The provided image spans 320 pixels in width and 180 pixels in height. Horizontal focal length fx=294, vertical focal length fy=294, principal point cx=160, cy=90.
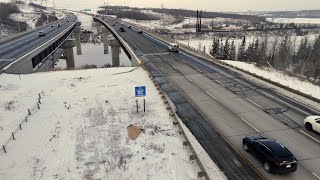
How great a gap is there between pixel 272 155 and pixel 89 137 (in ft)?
43.3

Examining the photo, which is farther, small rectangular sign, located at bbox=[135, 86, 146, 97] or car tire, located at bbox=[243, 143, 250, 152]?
small rectangular sign, located at bbox=[135, 86, 146, 97]

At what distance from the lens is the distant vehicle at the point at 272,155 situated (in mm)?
16984

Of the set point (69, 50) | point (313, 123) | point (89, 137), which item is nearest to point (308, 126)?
point (313, 123)

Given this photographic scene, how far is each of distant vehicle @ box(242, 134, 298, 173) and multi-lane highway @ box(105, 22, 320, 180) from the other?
521 millimetres

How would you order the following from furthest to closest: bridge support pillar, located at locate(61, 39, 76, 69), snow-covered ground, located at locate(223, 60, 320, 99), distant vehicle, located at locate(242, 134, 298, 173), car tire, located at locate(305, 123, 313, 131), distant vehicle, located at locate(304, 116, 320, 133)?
bridge support pillar, located at locate(61, 39, 76, 69)
snow-covered ground, located at locate(223, 60, 320, 99)
car tire, located at locate(305, 123, 313, 131)
distant vehicle, located at locate(304, 116, 320, 133)
distant vehicle, located at locate(242, 134, 298, 173)

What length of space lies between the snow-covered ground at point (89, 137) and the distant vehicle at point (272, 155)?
113 inches

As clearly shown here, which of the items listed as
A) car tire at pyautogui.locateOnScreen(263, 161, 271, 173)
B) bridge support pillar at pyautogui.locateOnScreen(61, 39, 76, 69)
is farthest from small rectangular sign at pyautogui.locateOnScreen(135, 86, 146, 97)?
bridge support pillar at pyautogui.locateOnScreen(61, 39, 76, 69)

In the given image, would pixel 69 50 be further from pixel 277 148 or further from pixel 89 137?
pixel 277 148

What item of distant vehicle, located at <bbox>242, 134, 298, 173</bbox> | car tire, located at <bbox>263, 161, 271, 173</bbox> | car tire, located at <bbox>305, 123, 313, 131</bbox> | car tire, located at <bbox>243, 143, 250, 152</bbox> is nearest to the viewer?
distant vehicle, located at <bbox>242, 134, 298, 173</bbox>

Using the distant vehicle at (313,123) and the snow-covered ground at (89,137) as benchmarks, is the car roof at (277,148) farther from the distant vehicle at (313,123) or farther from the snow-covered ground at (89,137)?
the distant vehicle at (313,123)

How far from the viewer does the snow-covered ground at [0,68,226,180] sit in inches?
716

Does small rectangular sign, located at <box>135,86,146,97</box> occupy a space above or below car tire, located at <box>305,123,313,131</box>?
above

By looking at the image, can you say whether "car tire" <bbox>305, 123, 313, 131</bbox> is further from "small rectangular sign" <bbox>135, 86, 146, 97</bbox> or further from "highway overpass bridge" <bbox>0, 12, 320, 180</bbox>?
"small rectangular sign" <bbox>135, 86, 146, 97</bbox>

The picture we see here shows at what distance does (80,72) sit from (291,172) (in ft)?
114
